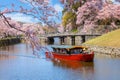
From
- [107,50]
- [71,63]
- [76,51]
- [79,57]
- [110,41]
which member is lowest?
[71,63]

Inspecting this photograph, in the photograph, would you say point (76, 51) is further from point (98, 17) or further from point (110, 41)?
point (98, 17)

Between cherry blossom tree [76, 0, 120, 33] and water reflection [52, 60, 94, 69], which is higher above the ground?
cherry blossom tree [76, 0, 120, 33]

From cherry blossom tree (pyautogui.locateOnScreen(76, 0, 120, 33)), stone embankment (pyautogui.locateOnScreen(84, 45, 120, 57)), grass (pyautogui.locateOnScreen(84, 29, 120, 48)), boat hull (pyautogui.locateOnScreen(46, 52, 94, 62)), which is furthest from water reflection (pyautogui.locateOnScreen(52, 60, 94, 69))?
cherry blossom tree (pyautogui.locateOnScreen(76, 0, 120, 33))

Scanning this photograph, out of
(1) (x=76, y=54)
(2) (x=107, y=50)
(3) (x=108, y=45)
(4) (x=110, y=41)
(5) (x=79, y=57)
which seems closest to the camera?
(5) (x=79, y=57)

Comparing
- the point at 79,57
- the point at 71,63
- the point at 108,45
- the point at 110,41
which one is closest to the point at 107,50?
the point at 108,45

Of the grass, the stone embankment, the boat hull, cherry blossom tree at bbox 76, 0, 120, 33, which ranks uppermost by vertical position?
cherry blossom tree at bbox 76, 0, 120, 33

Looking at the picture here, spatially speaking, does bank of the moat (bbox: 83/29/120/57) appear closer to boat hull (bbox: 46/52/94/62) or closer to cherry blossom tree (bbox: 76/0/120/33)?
boat hull (bbox: 46/52/94/62)

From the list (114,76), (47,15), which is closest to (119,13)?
(114,76)

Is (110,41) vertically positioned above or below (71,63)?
above

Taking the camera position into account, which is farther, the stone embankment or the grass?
the grass

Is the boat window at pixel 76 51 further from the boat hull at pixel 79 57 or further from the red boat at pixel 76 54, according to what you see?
the boat hull at pixel 79 57

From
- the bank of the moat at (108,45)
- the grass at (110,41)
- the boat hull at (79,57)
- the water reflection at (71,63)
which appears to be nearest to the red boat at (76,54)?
the boat hull at (79,57)

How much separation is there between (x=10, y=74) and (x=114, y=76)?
9.68 m

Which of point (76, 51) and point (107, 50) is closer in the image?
point (76, 51)
